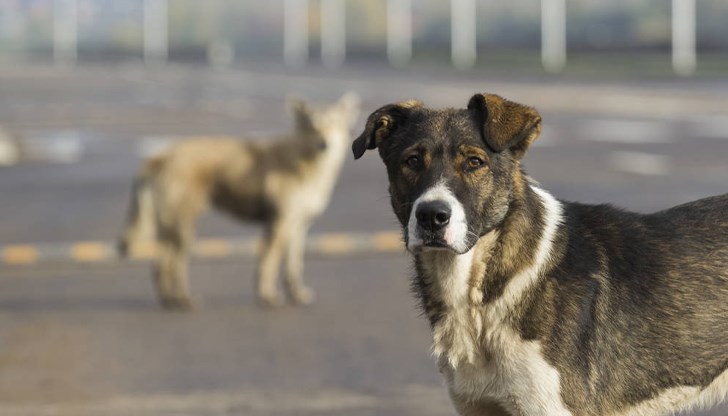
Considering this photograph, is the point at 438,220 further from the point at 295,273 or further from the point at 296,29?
the point at 296,29

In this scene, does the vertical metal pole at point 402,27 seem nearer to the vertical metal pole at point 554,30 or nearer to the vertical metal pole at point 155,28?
the vertical metal pole at point 554,30

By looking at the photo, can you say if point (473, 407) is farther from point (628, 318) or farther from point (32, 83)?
point (32, 83)

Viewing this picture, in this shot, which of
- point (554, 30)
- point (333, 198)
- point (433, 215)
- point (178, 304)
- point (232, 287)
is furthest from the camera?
point (554, 30)

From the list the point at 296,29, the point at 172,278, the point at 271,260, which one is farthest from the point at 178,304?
the point at 296,29

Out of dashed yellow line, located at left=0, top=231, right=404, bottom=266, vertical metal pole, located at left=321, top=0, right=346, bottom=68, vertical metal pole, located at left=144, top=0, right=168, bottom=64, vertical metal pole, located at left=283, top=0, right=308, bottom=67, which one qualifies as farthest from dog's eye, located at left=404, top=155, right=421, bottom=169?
vertical metal pole, located at left=144, top=0, right=168, bottom=64

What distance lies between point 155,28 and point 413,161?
77.7 metres

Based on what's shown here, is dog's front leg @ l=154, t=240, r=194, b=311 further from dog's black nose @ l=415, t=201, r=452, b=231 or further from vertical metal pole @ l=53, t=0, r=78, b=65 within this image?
vertical metal pole @ l=53, t=0, r=78, b=65

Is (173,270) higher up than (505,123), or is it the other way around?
(505,123)

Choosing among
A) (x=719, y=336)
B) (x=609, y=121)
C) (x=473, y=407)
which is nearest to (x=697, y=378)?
(x=719, y=336)

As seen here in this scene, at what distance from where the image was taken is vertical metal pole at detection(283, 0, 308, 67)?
77000 mm

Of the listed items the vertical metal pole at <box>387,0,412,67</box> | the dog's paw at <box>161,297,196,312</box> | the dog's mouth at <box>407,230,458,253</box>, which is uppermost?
the vertical metal pole at <box>387,0,412,67</box>

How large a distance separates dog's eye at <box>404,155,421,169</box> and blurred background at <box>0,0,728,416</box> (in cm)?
256


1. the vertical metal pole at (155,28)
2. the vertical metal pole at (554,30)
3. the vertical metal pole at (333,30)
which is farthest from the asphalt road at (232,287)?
the vertical metal pole at (155,28)

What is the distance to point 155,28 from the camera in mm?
82688
